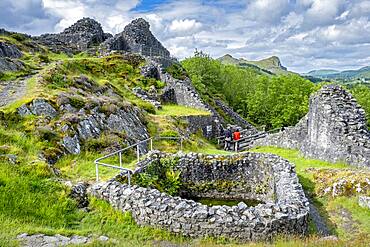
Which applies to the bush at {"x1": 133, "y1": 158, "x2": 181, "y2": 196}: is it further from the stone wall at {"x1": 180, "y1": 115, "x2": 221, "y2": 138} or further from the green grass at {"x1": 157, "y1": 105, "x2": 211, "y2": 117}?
the green grass at {"x1": 157, "y1": 105, "x2": 211, "y2": 117}

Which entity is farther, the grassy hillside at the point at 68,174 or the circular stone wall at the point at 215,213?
the circular stone wall at the point at 215,213

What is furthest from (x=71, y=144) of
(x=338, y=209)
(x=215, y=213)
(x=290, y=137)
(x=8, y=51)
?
(x=8, y=51)

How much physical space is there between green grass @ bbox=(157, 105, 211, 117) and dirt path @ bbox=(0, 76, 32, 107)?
10656 mm

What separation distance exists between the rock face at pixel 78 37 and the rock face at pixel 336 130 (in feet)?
100

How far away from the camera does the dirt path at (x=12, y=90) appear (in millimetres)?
19047

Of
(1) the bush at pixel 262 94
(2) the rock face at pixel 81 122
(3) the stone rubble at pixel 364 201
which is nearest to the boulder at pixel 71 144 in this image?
(2) the rock face at pixel 81 122

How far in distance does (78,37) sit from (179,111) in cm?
2417

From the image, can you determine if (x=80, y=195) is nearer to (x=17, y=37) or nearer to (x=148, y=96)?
(x=148, y=96)

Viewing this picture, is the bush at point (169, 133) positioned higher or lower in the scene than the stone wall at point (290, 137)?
higher

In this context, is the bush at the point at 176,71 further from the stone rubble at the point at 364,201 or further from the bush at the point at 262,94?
the stone rubble at the point at 364,201

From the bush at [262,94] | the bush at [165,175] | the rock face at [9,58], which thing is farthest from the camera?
the bush at [262,94]

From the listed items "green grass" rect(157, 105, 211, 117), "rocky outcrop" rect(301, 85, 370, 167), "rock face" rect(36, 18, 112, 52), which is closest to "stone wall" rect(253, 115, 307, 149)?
"rocky outcrop" rect(301, 85, 370, 167)

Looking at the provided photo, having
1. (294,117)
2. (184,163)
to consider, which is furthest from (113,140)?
(294,117)

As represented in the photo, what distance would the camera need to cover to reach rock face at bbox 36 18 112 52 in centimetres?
4498
